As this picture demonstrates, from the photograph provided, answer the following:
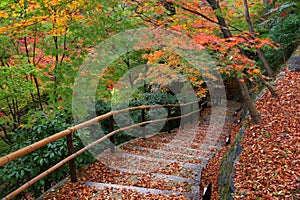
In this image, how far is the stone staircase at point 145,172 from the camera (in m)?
3.34

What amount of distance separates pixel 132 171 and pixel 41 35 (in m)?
3.52

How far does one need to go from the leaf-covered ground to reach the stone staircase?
70 cm

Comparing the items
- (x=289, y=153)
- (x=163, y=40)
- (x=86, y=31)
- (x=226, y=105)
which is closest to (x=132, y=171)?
(x=289, y=153)

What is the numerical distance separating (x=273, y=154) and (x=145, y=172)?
1.92 meters

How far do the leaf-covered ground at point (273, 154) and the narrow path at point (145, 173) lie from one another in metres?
0.70

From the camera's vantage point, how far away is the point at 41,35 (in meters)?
5.48

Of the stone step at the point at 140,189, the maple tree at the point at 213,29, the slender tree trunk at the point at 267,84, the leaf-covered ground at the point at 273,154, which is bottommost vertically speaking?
the stone step at the point at 140,189

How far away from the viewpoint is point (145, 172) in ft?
13.5

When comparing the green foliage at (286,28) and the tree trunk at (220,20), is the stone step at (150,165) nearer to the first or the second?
the tree trunk at (220,20)

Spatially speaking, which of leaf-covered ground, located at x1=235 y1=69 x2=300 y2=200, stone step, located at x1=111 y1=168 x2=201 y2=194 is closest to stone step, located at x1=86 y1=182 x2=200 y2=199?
stone step, located at x1=111 y1=168 x2=201 y2=194

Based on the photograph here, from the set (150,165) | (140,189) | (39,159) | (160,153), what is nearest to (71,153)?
(39,159)

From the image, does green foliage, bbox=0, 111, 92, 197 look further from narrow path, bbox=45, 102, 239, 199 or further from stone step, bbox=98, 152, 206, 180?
stone step, bbox=98, 152, 206, 180

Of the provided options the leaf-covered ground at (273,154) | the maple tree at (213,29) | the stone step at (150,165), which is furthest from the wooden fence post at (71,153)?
the maple tree at (213,29)

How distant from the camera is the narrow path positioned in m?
3.34
